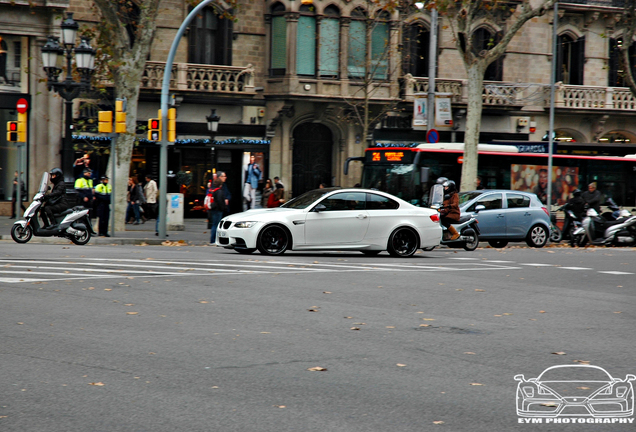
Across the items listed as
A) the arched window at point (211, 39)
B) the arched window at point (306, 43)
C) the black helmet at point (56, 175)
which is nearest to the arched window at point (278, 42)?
the arched window at point (306, 43)

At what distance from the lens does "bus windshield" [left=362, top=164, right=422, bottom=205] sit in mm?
25922

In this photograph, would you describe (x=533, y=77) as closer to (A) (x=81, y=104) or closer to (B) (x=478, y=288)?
(A) (x=81, y=104)

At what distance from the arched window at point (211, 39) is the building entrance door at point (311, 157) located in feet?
13.7

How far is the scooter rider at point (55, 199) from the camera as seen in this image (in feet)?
62.0

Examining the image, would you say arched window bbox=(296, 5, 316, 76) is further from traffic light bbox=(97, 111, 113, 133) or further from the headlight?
the headlight

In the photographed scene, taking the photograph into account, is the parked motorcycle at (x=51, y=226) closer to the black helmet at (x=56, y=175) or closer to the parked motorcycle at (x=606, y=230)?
the black helmet at (x=56, y=175)

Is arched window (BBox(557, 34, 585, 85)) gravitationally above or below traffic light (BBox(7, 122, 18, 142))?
above

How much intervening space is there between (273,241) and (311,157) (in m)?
18.7

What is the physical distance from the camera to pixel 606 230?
24.7 m

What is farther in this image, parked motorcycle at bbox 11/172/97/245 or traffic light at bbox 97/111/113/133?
traffic light at bbox 97/111/113/133

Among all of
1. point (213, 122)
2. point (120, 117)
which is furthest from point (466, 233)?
point (213, 122)

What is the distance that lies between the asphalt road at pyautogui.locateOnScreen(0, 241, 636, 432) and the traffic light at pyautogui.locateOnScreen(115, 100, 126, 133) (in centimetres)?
729

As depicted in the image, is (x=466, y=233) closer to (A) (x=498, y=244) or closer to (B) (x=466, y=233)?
(B) (x=466, y=233)

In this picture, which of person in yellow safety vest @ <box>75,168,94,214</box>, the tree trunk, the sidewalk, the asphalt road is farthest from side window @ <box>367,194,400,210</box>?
the tree trunk
